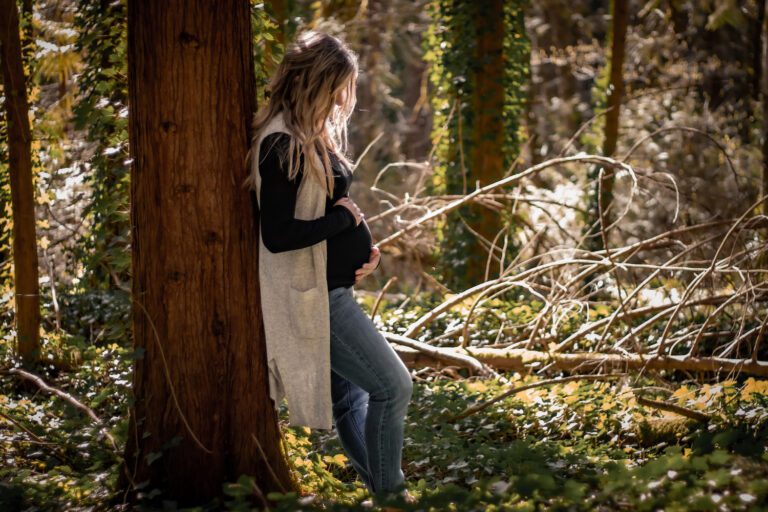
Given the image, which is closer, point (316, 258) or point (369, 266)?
point (316, 258)

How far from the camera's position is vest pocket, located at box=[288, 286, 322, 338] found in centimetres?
325

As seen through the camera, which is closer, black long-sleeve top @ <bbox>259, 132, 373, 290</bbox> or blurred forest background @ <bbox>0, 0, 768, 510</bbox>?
black long-sleeve top @ <bbox>259, 132, 373, 290</bbox>

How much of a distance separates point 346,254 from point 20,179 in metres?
4.16

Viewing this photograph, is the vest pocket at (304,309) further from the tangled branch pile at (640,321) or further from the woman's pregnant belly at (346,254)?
the tangled branch pile at (640,321)

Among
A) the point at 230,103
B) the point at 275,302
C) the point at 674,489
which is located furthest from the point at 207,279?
the point at 674,489

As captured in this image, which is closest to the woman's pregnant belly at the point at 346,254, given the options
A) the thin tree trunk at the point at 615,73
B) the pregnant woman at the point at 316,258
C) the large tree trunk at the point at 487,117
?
the pregnant woman at the point at 316,258

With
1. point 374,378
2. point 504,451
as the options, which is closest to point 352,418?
point 374,378

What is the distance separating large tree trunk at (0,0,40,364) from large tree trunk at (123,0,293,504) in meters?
3.45

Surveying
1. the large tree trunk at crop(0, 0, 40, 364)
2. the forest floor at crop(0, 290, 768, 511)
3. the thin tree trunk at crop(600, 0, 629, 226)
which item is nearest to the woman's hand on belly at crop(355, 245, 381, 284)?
the forest floor at crop(0, 290, 768, 511)

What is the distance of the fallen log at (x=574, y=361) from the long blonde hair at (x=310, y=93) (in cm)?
351

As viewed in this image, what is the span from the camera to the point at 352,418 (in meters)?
3.56

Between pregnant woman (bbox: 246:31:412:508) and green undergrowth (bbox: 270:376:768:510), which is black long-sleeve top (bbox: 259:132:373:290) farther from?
green undergrowth (bbox: 270:376:768:510)

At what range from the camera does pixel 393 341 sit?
22.4 feet

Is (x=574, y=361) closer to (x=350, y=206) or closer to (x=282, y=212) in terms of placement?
(x=350, y=206)
